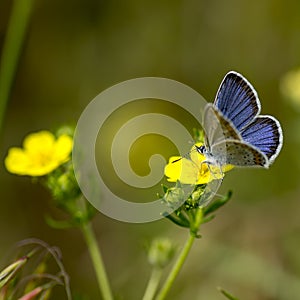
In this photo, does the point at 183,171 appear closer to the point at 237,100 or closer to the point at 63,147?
the point at 237,100

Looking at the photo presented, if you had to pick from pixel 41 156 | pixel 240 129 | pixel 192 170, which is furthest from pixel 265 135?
pixel 41 156

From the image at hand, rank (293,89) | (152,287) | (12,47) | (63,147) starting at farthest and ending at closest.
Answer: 1. (12,47)
2. (293,89)
3. (63,147)
4. (152,287)

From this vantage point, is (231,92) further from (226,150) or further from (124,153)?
(124,153)

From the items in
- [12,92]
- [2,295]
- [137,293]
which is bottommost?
[137,293]

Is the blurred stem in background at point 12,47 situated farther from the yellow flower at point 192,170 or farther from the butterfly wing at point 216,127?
the butterfly wing at point 216,127

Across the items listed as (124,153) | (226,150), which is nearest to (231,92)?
(226,150)

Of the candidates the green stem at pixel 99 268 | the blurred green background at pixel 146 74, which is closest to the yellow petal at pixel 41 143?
the green stem at pixel 99 268
